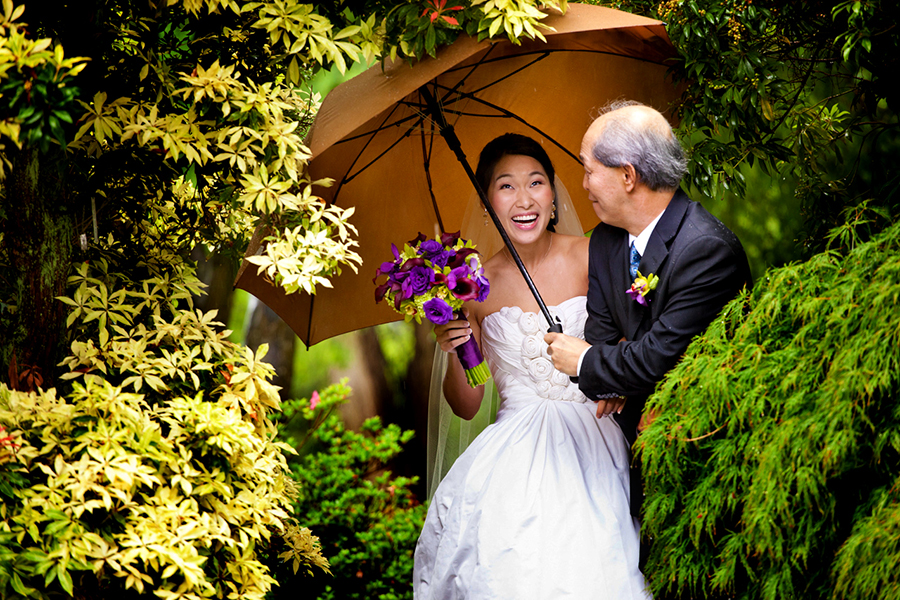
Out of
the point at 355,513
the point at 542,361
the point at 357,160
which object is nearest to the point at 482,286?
the point at 542,361

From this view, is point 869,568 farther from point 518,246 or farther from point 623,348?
point 518,246

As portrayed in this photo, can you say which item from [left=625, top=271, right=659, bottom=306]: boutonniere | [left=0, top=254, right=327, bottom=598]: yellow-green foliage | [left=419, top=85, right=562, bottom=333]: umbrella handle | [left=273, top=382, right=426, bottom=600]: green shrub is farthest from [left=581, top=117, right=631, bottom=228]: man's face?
[left=273, top=382, right=426, bottom=600]: green shrub

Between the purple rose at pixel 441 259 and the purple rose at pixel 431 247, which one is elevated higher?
the purple rose at pixel 431 247

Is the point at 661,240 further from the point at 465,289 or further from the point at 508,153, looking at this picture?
the point at 508,153

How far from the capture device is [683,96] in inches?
112

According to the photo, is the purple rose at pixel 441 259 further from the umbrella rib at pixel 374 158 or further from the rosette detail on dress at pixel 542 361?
the umbrella rib at pixel 374 158

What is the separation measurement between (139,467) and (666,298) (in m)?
1.59

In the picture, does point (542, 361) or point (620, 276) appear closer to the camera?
point (620, 276)

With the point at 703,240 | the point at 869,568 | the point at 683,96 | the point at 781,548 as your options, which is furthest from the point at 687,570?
the point at 683,96

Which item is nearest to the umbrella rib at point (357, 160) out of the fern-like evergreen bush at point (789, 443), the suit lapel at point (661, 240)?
the suit lapel at point (661, 240)

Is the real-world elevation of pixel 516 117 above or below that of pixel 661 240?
above

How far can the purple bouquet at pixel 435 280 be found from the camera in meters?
2.52

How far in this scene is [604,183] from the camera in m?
2.37

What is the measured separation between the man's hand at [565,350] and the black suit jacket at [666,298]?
8 centimetres
